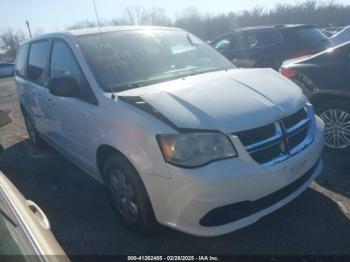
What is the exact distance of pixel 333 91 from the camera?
14.7ft

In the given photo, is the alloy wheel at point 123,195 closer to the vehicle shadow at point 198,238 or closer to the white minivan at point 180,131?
the white minivan at point 180,131

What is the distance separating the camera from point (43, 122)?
502 centimetres

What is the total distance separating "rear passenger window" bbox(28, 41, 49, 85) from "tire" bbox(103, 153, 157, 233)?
2060mm

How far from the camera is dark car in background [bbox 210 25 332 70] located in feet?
26.9

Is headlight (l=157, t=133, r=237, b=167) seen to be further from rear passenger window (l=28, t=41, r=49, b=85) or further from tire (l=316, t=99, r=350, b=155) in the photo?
rear passenger window (l=28, t=41, r=49, b=85)

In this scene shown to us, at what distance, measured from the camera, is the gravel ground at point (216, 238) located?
298cm

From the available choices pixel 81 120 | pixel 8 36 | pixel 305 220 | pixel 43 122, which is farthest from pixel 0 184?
pixel 8 36

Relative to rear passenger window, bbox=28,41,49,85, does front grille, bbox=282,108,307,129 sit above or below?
below

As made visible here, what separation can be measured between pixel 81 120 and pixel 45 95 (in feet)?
3.94

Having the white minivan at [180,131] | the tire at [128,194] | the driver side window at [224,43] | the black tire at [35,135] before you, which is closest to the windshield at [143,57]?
the white minivan at [180,131]

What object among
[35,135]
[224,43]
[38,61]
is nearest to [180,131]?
[38,61]

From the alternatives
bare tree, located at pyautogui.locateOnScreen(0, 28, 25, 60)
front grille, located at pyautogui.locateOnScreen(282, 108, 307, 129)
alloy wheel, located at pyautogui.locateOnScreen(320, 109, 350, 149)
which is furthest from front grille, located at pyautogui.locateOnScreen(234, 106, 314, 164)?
bare tree, located at pyautogui.locateOnScreen(0, 28, 25, 60)

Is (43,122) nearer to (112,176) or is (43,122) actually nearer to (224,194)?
(112,176)

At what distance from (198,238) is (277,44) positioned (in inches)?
253
